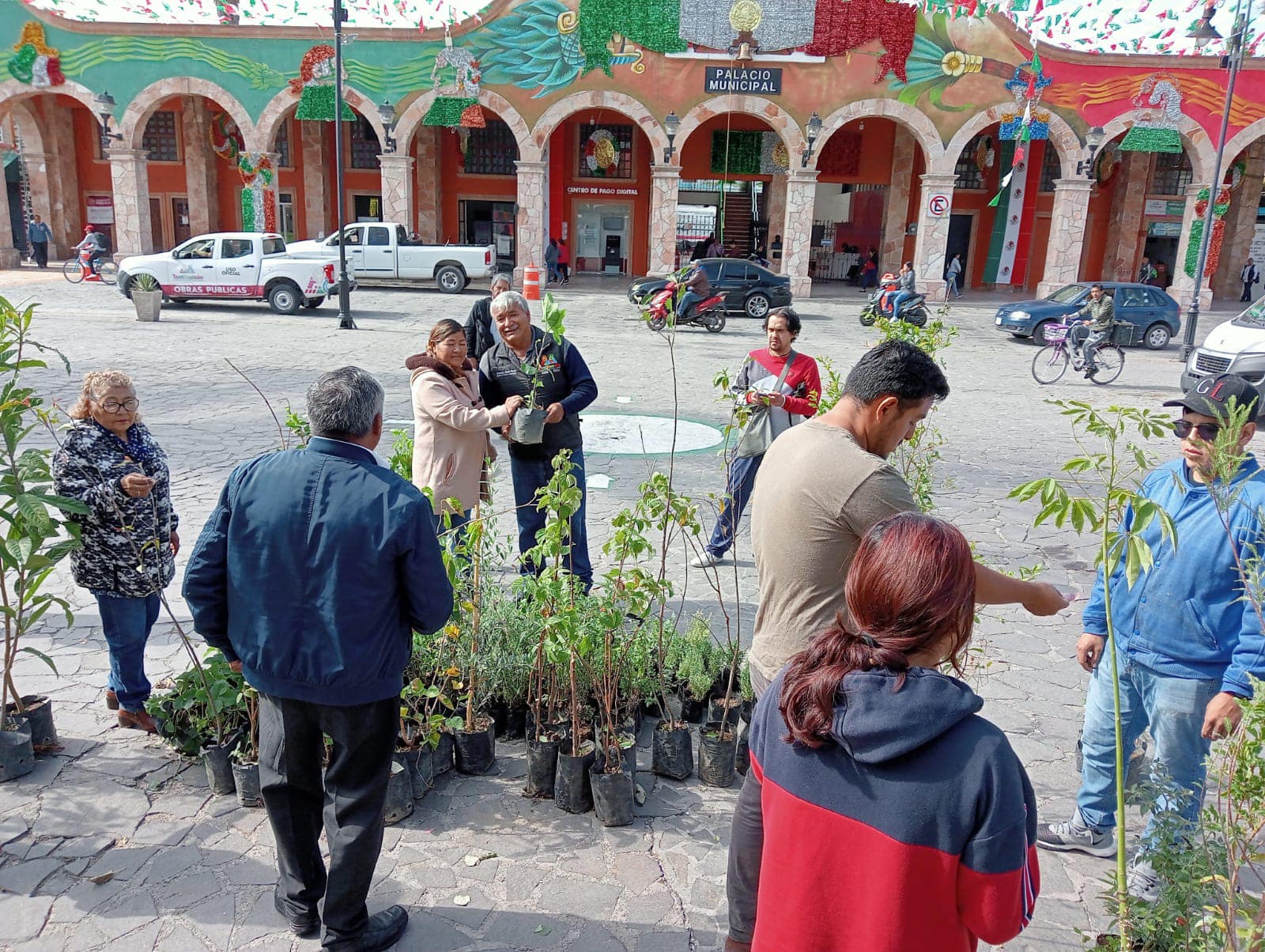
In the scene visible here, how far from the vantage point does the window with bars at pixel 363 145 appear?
30.2m

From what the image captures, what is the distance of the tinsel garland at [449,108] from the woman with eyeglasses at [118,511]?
77.9 ft

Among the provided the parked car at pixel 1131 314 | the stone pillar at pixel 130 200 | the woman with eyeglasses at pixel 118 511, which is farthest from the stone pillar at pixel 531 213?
the woman with eyeglasses at pixel 118 511

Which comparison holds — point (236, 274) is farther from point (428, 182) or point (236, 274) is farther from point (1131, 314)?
point (1131, 314)

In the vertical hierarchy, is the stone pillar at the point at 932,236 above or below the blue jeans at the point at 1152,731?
above

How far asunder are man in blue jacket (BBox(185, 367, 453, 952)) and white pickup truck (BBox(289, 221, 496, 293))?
73.1ft

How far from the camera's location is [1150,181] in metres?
29.6

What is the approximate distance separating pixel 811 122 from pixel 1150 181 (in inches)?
508

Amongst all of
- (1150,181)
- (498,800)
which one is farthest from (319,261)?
(1150,181)

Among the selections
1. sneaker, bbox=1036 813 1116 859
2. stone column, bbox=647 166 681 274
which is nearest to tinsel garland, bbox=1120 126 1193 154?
stone column, bbox=647 166 681 274

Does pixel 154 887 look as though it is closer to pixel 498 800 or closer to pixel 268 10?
pixel 498 800

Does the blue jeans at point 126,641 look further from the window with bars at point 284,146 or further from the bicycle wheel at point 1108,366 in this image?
the window with bars at point 284,146

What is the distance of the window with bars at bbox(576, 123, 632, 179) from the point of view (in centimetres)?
2961

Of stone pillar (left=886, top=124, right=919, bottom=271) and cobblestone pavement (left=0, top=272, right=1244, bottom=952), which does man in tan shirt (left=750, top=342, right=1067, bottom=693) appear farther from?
stone pillar (left=886, top=124, right=919, bottom=271)

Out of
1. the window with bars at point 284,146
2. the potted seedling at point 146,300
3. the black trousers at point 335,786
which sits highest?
the window with bars at point 284,146
